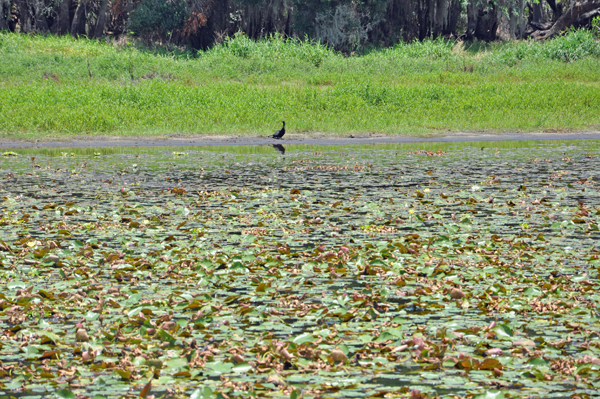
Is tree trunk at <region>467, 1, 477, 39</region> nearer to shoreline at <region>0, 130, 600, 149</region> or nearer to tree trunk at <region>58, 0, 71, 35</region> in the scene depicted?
shoreline at <region>0, 130, 600, 149</region>

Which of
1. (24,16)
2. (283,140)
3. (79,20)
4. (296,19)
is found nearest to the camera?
(283,140)

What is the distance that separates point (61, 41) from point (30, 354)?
36.0m

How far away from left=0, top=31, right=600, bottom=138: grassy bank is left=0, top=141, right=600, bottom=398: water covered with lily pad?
13.1 metres

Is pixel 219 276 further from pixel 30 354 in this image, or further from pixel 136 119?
pixel 136 119

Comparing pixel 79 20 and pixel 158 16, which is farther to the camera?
pixel 79 20

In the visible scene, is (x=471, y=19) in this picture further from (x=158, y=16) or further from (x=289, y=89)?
(x=289, y=89)

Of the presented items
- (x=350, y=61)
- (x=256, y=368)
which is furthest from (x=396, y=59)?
(x=256, y=368)

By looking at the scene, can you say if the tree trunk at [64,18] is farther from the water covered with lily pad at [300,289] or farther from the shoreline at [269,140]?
the water covered with lily pad at [300,289]

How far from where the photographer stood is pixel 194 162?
19453 millimetres

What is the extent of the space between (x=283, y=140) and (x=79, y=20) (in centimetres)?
2517

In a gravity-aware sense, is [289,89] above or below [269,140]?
above

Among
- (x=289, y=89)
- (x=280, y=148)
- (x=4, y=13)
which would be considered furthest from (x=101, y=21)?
(x=280, y=148)

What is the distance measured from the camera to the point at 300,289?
7.21m

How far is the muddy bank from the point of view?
24.8 m
